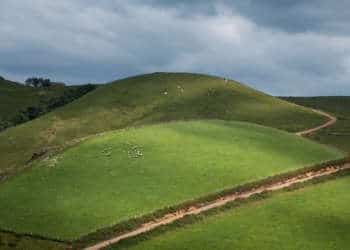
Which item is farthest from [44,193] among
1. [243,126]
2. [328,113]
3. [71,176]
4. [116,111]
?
[328,113]

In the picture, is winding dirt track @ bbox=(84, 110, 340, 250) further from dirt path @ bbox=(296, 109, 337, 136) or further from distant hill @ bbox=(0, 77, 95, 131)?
distant hill @ bbox=(0, 77, 95, 131)

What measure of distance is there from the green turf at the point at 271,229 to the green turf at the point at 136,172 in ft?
15.8

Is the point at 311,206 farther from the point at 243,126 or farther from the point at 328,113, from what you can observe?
the point at 328,113

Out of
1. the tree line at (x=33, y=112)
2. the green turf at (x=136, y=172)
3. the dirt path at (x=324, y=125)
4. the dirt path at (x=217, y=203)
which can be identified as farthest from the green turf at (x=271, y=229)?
the tree line at (x=33, y=112)

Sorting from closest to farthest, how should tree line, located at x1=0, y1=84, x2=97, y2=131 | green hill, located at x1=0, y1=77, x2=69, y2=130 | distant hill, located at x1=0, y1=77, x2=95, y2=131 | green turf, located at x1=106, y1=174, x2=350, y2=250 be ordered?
green turf, located at x1=106, y1=174, x2=350, y2=250 → tree line, located at x1=0, y1=84, x2=97, y2=131 → distant hill, located at x1=0, y1=77, x2=95, y2=131 → green hill, located at x1=0, y1=77, x2=69, y2=130

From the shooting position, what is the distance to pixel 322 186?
158 ft

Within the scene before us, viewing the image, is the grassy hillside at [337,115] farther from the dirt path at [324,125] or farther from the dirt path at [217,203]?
the dirt path at [217,203]

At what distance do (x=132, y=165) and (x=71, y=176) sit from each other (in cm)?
544

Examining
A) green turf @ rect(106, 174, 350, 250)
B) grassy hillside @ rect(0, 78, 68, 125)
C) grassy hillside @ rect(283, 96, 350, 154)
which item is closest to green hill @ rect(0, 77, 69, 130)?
grassy hillside @ rect(0, 78, 68, 125)

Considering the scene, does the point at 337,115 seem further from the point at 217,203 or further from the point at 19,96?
the point at 19,96

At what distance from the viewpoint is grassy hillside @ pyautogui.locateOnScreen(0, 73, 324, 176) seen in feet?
305

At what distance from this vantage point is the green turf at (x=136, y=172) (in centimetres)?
4434

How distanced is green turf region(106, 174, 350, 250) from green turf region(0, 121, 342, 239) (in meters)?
4.80

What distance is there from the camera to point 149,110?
10256cm
